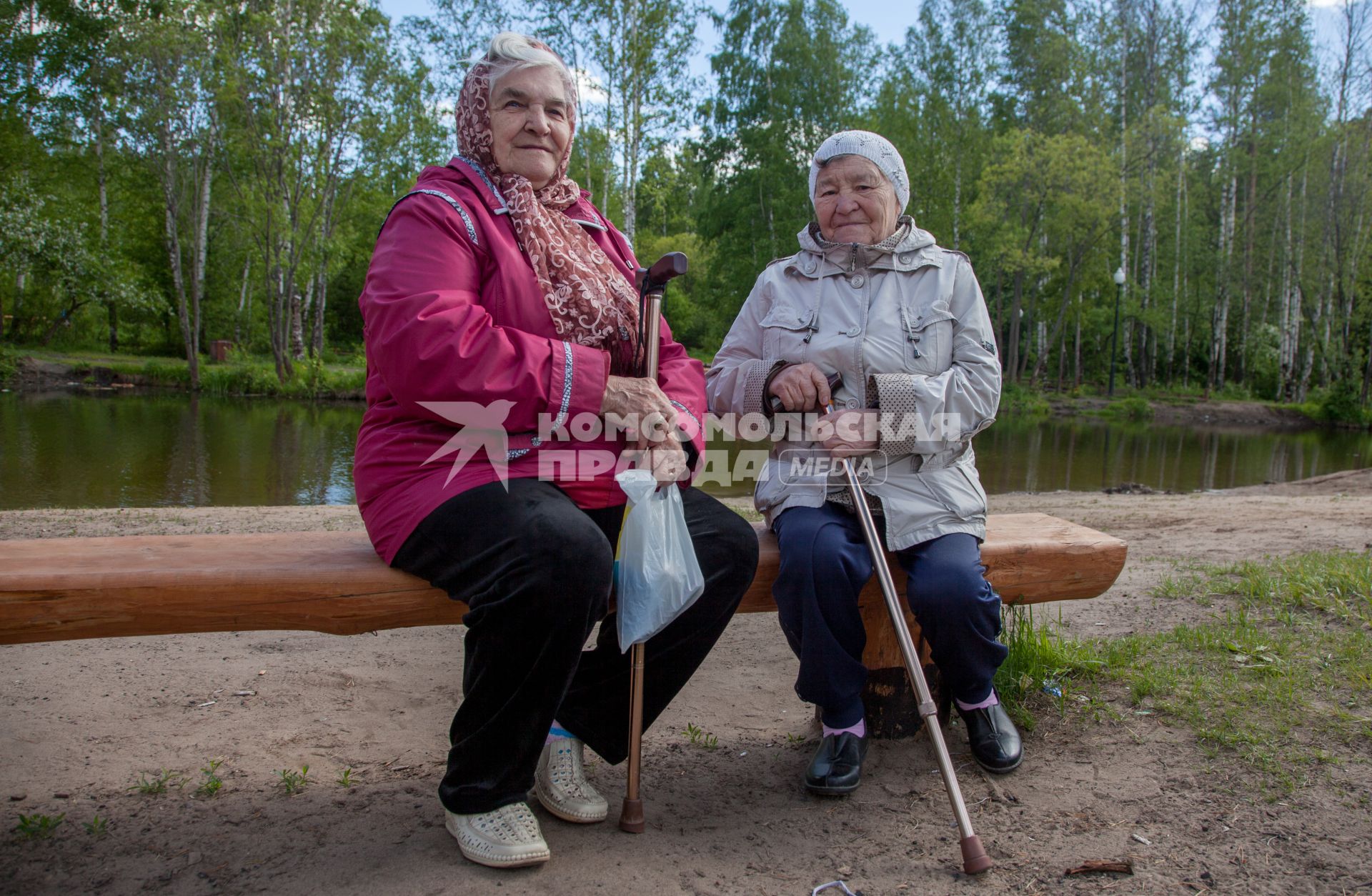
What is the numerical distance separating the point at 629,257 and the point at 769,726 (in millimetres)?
1540

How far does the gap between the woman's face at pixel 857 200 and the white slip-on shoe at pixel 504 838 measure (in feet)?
6.03

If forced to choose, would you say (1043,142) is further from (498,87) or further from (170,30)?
(498,87)

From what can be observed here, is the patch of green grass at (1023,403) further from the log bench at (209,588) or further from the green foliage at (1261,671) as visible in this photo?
the log bench at (209,588)

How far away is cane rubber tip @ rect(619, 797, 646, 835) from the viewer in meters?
2.20

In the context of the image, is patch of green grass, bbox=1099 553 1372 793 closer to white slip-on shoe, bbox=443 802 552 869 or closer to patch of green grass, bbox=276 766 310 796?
white slip-on shoe, bbox=443 802 552 869

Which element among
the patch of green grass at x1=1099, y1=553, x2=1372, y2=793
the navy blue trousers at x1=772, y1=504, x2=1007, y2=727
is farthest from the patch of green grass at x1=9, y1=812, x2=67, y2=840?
the patch of green grass at x1=1099, y1=553, x2=1372, y2=793

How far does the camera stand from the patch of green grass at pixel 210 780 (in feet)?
7.75

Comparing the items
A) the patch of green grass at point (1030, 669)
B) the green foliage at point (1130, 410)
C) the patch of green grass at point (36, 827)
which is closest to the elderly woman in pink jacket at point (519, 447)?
the patch of green grass at point (36, 827)

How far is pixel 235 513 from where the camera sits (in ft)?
23.0

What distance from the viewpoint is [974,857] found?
202 centimetres

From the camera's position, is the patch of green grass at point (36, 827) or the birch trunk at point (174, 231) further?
the birch trunk at point (174, 231)

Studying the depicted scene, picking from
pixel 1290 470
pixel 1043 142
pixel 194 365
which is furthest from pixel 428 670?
pixel 1043 142

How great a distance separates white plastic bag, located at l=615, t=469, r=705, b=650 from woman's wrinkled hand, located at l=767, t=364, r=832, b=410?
2.01 ft

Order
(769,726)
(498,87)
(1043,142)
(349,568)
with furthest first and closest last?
(1043,142), (769,726), (498,87), (349,568)
